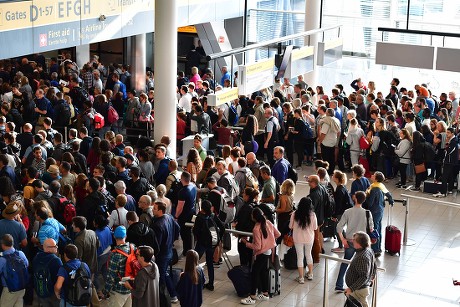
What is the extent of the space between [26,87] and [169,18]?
471 centimetres

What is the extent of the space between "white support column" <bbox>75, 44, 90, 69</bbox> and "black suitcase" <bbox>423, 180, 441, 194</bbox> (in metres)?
10.6

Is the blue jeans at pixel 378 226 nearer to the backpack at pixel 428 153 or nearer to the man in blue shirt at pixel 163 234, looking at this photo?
the man in blue shirt at pixel 163 234

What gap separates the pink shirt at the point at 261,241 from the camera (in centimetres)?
1115

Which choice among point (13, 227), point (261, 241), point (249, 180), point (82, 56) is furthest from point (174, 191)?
point (82, 56)

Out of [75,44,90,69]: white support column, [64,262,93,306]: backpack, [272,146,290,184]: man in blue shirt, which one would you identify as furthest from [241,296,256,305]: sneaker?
[75,44,90,69]: white support column

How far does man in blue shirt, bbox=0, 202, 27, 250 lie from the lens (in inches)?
407

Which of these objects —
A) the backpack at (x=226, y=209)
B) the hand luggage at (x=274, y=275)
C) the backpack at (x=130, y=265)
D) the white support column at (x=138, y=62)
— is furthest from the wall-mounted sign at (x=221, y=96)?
the white support column at (x=138, y=62)

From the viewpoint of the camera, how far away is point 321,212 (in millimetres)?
12516

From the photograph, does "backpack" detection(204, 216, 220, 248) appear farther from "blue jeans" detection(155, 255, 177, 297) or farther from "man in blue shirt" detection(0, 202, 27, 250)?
"man in blue shirt" detection(0, 202, 27, 250)

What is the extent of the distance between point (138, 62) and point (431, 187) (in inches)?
383

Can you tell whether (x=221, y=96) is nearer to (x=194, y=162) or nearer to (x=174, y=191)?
(x=194, y=162)

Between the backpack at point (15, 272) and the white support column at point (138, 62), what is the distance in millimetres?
14099

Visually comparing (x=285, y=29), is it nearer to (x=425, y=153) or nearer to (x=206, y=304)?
(x=425, y=153)

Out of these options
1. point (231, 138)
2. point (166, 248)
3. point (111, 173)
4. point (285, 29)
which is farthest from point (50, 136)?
point (285, 29)
